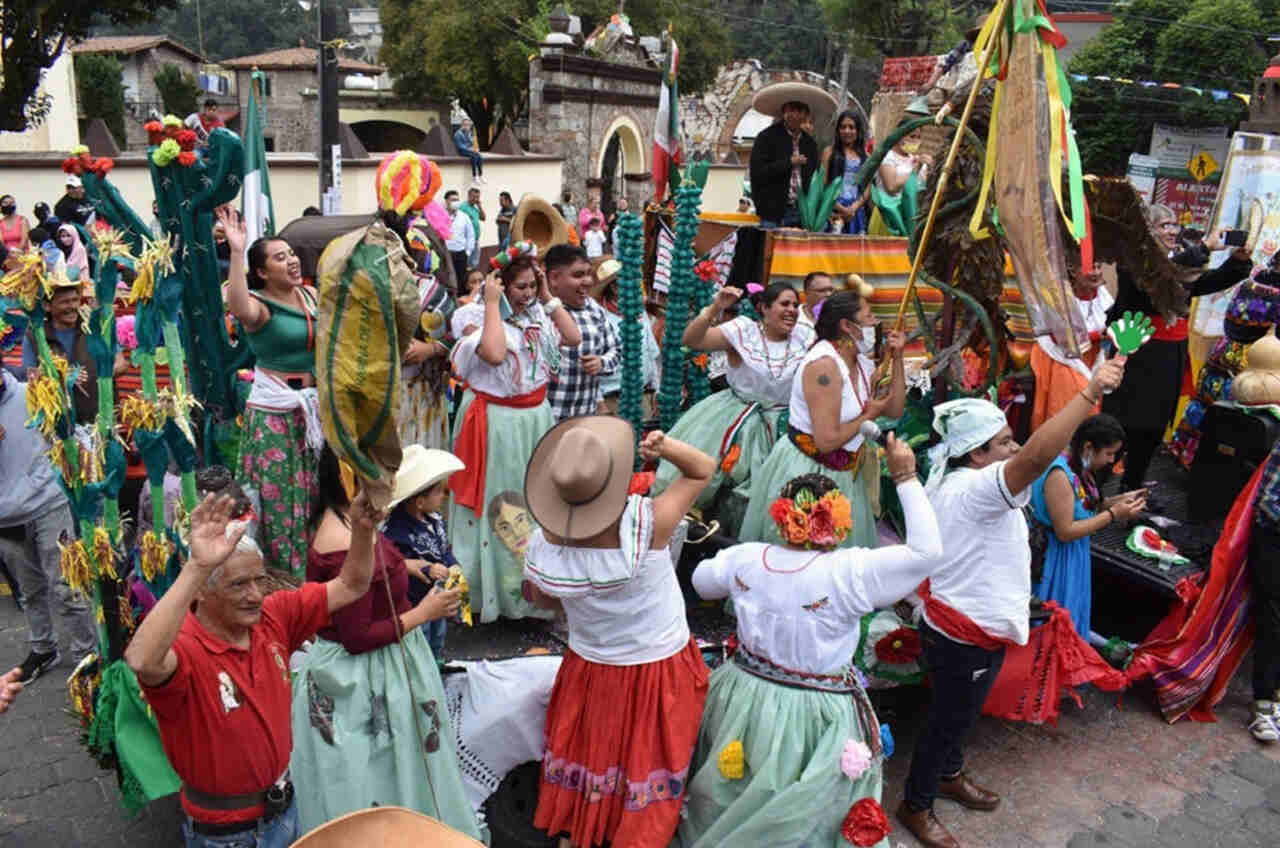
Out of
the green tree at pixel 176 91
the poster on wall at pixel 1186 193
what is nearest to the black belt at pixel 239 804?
the poster on wall at pixel 1186 193

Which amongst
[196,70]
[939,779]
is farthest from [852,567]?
[196,70]

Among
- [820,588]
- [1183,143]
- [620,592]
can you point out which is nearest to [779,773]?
[820,588]

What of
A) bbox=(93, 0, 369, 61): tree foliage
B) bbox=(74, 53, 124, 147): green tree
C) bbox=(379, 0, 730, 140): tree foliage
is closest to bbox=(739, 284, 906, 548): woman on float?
bbox=(379, 0, 730, 140): tree foliage

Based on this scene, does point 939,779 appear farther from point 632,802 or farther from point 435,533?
point 435,533

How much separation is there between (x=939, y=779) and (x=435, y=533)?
7.16 ft

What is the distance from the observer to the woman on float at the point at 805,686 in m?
3.19

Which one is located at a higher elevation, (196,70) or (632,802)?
(196,70)

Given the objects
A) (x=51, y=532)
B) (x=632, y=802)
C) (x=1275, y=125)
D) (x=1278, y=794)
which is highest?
(x=1275, y=125)

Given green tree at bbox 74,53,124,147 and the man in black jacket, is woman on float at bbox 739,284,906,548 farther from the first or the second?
green tree at bbox 74,53,124,147

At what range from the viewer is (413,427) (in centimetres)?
573

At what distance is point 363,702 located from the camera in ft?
10.2

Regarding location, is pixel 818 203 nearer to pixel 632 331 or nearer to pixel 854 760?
pixel 632 331

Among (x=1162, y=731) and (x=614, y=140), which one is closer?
(x=1162, y=731)

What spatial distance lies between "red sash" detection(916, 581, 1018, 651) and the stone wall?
70.5ft
